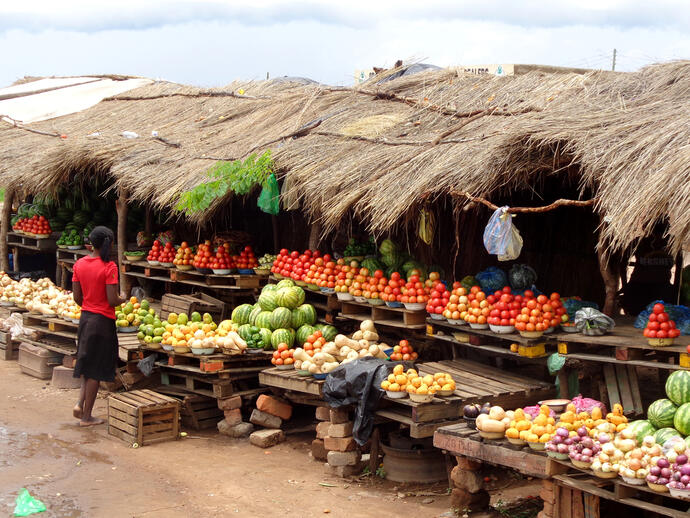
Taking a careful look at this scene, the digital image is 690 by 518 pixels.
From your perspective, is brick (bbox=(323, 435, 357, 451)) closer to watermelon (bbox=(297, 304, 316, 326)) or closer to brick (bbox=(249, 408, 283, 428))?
brick (bbox=(249, 408, 283, 428))

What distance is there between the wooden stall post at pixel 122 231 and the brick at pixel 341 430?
580 cm

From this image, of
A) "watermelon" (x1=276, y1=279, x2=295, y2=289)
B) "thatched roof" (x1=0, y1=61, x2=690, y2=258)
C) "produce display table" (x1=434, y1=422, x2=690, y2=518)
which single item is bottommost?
"produce display table" (x1=434, y1=422, x2=690, y2=518)

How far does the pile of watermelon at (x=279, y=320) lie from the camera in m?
9.62

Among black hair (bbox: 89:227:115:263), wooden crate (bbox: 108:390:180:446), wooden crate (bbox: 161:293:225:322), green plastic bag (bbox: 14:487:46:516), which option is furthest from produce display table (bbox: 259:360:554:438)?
green plastic bag (bbox: 14:487:46:516)

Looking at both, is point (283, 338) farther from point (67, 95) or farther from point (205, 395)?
point (67, 95)

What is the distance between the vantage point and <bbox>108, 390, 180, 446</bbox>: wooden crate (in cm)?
883

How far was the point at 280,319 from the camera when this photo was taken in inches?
382

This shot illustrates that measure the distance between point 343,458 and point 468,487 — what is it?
61.9 inches

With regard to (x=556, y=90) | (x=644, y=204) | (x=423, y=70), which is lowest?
(x=644, y=204)

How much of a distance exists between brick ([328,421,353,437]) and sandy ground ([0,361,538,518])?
0.39 meters

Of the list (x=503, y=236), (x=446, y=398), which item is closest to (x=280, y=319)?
(x=446, y=398)

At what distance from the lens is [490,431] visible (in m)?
6.53

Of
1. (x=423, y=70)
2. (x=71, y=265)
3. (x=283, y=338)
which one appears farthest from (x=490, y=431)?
(x=71, y=265)

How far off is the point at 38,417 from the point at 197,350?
80.0 inches
